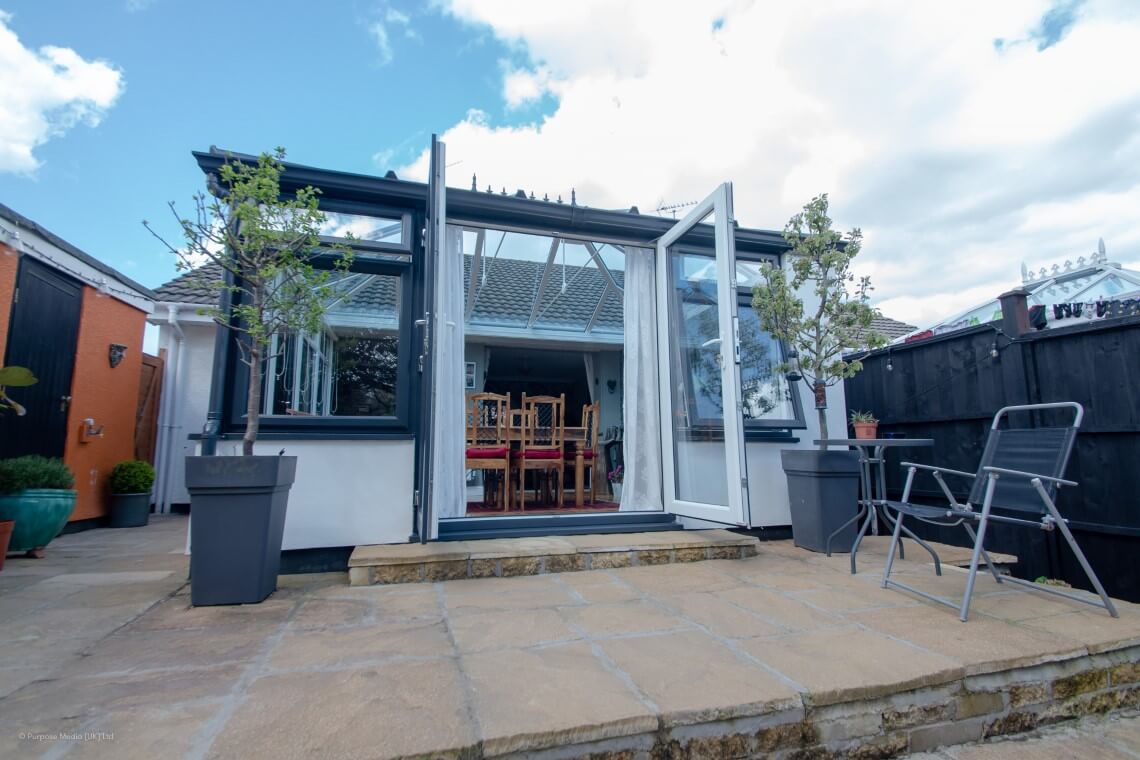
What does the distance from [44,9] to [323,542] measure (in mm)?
5227

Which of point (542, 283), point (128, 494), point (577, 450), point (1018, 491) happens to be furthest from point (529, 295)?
point (1018, 491)

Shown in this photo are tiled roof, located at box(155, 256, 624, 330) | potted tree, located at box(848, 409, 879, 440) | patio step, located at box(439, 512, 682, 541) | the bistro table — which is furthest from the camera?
tiled roof, located at box(155, 256, 624, 330)

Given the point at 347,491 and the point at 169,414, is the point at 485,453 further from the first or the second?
the point at 169,414

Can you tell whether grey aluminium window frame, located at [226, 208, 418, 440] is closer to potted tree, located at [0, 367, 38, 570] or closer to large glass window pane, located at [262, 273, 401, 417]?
large glass window pane, located at [262, 273, 401, 417]

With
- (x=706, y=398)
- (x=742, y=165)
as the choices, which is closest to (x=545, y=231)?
(x=706, y=398)

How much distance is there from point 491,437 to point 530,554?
211cm

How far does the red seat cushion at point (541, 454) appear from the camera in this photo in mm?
4621

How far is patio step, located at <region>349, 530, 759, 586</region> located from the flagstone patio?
0.38ft

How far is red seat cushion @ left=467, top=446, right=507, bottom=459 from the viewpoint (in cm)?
452

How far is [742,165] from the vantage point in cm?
591

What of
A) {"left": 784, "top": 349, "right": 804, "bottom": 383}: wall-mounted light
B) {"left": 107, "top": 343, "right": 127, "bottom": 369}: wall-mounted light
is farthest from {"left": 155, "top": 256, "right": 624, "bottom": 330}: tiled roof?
{"left": 784, "top": 349, "right": 804, "bottom": 383}: wall-mounted light

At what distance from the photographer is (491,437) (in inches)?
185

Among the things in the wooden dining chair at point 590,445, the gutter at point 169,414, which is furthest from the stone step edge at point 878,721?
the gutter at point 169,414

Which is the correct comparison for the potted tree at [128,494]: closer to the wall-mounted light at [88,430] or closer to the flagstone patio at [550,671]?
the wall-mounted light at [88,430]
